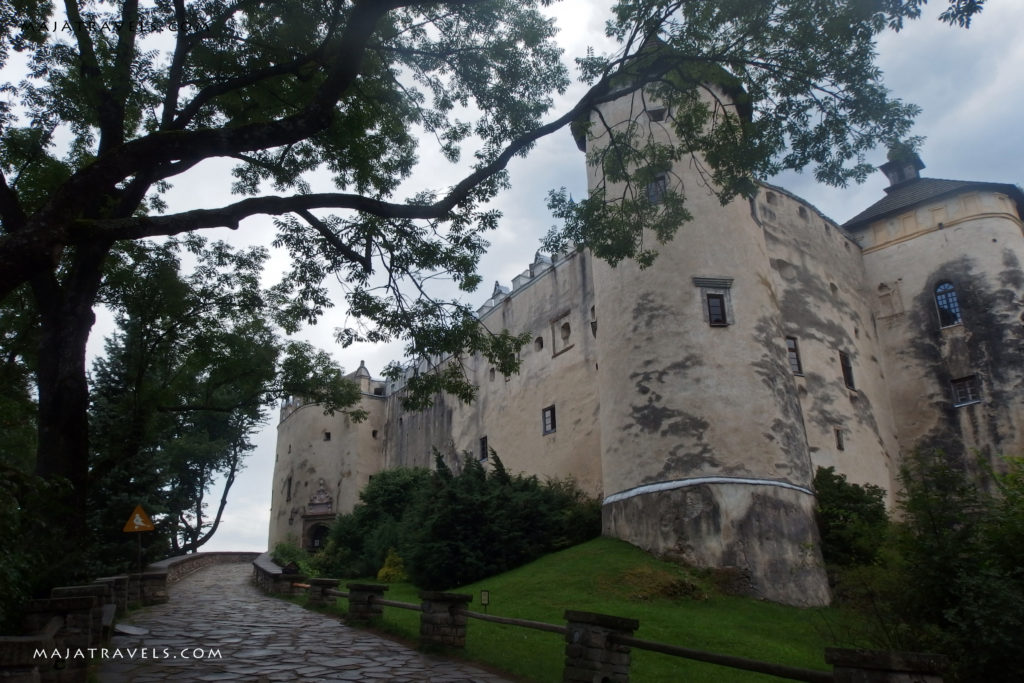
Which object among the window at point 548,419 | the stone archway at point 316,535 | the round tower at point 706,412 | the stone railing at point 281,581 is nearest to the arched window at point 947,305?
the round tower at point 706,412

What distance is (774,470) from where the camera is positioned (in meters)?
16.2

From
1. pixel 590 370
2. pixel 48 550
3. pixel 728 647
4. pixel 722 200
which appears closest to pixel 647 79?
pixel 722 200

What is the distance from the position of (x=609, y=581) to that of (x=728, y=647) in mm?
3878

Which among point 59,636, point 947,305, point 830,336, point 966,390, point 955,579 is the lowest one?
point 59,636

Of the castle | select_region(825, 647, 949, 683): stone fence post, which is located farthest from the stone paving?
the castle

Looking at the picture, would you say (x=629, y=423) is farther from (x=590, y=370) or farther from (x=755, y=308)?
(x=590, y=370)

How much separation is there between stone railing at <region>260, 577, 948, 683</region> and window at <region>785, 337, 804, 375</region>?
47.2 ft

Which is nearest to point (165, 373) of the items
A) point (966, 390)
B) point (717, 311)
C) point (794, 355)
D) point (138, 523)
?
point (138, 523)

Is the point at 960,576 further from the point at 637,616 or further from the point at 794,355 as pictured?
the point at 794,355

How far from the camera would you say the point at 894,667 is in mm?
4738

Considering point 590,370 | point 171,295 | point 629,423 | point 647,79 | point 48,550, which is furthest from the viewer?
point 590,370

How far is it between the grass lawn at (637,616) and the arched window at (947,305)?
45.1ft

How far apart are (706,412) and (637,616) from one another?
5.74m

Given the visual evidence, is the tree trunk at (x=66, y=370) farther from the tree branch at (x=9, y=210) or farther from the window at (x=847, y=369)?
the window at (x=847, y=369)
